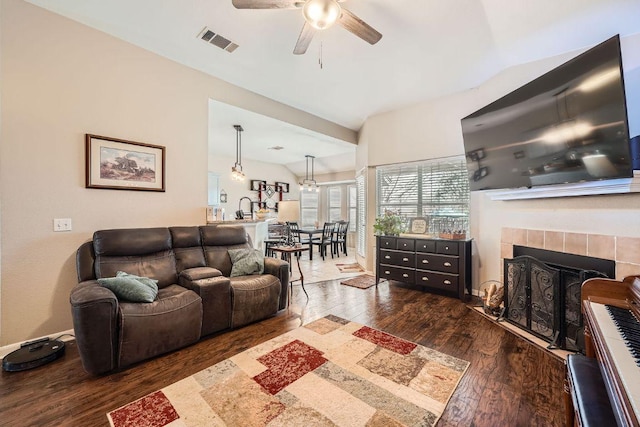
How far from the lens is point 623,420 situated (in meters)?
0.78

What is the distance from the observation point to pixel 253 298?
9.39 feet

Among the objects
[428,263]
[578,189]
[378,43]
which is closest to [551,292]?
[578,189]

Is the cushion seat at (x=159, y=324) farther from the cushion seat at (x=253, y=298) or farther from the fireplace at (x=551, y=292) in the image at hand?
the fireplace at (x=551, y=292)

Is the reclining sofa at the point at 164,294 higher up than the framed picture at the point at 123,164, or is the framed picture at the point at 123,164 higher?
the framed picture at the point at 123,164

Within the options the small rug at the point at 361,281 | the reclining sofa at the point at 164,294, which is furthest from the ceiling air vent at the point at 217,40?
the small rug at the point at 361,281

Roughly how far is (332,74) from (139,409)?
3.75m

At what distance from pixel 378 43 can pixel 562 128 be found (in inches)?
72.9

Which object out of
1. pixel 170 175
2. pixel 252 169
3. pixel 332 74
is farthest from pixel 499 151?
pixel 252 169

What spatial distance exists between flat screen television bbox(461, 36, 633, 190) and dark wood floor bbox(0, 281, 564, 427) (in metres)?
1.52

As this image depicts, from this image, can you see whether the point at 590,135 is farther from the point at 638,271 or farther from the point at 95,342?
the point at 95,342

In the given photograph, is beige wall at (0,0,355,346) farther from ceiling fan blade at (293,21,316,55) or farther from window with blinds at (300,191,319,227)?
window with blinds at (300,191,319,227)

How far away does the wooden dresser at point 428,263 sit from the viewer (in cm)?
362

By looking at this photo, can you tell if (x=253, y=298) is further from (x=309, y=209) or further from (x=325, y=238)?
(x=309, y=209)

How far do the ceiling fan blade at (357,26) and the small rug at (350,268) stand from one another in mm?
4039
